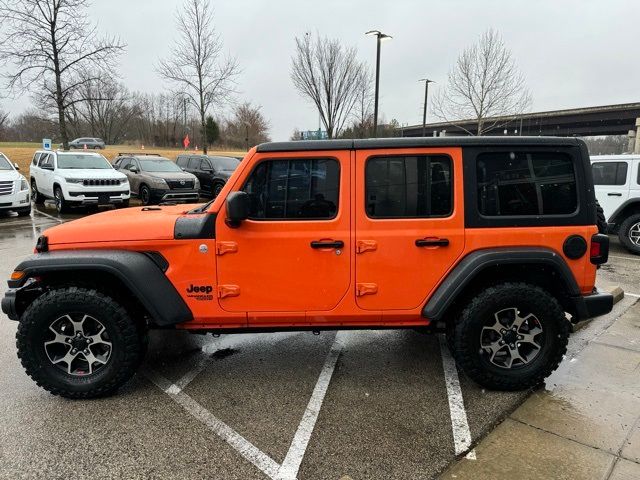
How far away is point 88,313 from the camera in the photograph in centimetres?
310

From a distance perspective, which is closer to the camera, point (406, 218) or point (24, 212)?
point (406, 218)

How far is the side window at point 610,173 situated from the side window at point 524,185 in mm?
6123

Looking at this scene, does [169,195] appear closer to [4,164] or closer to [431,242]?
[4,164]

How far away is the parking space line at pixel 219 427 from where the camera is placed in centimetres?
252

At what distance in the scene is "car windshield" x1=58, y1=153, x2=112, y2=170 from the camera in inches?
503

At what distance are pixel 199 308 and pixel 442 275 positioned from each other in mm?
1761

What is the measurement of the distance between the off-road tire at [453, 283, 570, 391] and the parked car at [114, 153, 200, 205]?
11.6 meters

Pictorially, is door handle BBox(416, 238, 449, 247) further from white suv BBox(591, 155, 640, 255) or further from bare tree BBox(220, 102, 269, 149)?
bare tree BBox(220, 102, 269, 149)

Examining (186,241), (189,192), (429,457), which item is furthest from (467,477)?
(189,192)

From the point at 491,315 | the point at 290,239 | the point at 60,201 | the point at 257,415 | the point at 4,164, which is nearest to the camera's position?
the point at 257,415

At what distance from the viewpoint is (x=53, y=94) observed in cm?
1803

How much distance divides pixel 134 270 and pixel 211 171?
13.4m

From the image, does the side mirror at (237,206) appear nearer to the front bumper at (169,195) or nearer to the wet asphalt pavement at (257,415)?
the wet asphalt pavement at (257,415)

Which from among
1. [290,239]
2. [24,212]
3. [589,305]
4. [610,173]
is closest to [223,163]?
[24,212]
